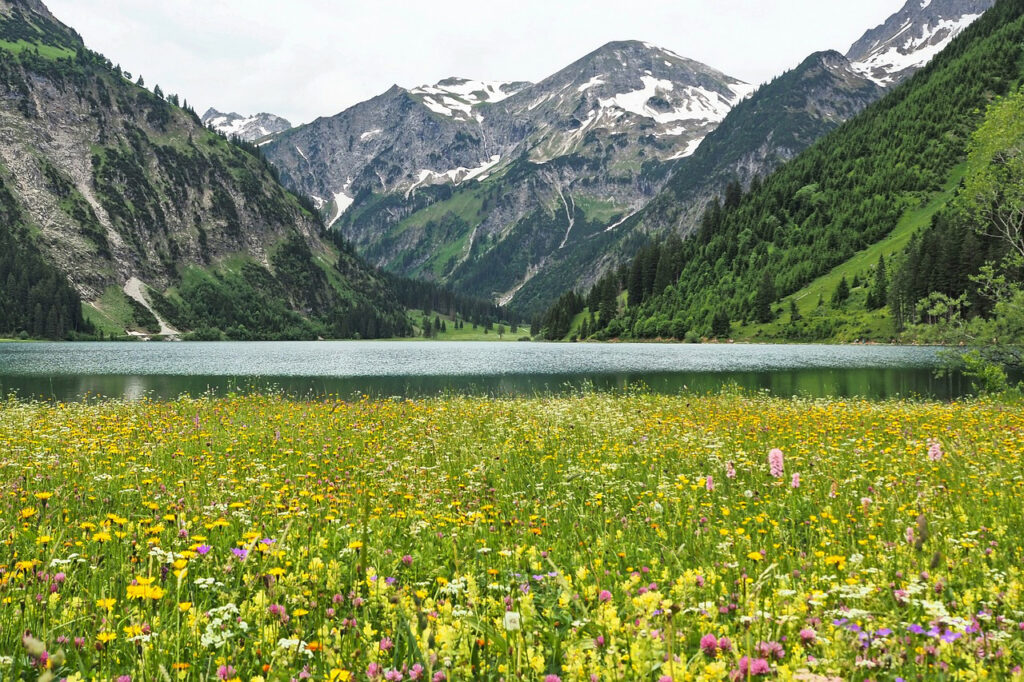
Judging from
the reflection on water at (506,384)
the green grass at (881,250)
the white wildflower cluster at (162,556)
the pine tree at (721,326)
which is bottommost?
the reflection on water at (506,384)

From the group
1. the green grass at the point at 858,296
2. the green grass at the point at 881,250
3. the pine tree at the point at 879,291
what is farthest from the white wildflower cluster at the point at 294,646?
the green grass at the point at 881,250

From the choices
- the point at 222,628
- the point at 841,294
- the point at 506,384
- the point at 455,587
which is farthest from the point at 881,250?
the point at 222,628

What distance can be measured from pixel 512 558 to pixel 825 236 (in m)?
198

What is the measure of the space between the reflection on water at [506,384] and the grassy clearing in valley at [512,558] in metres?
23.9

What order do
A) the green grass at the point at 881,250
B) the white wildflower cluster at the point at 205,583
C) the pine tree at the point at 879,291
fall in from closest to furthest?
1. the white wildflower cluster at the point at 205,583
2. the pine tree at the point at 879,291
3. the green grass at the point at 881,250

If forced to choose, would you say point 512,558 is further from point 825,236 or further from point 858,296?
point 825,236

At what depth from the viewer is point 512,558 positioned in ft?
17.4

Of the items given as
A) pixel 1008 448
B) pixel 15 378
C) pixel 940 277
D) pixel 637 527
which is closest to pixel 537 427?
pixel 637 527

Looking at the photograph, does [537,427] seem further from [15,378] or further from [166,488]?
[15,378]

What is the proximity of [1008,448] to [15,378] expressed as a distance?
68003 mm

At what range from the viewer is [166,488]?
26.8 feet

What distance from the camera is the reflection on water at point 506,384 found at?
1475 inches

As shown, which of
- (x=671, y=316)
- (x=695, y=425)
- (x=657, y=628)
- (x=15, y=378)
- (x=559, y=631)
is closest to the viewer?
(x=657, y=628)

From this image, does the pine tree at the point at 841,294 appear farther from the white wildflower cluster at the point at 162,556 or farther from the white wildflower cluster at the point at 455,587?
the white wildflower cluster at the point at 162,556
